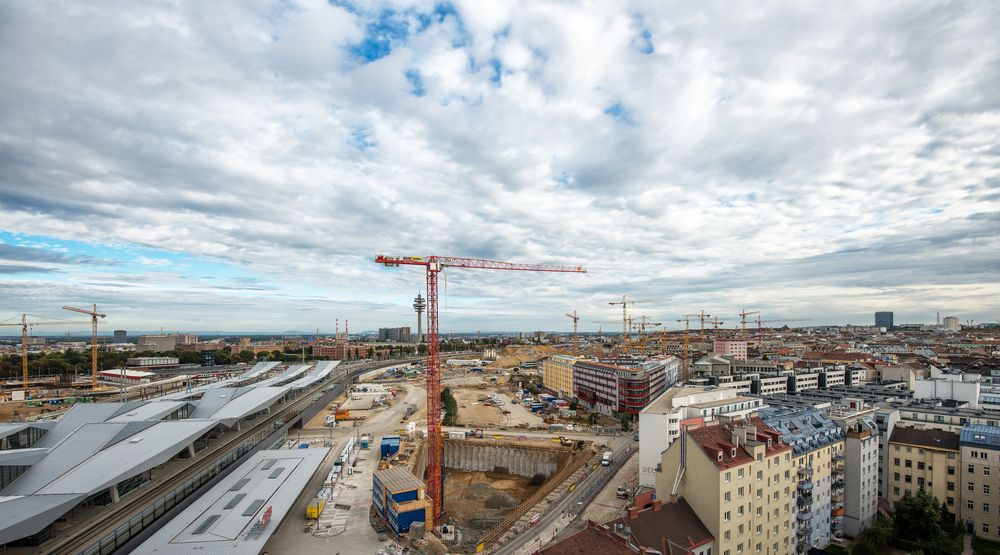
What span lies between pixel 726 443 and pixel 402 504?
22.5 m

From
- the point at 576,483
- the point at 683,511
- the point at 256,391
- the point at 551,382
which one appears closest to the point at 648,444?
the point at 576,483

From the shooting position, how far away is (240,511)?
32.4m

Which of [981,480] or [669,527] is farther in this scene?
[981,480]

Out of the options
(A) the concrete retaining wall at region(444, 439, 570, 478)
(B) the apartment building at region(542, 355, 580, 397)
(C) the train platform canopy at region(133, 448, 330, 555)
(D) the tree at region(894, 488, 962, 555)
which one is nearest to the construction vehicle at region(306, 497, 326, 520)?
(C) the train platform canopy at region(133, 448, 330, 555)

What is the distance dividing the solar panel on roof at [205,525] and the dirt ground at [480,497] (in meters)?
20.0

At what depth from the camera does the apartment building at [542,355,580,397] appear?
103 meters

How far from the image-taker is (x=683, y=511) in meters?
29.9

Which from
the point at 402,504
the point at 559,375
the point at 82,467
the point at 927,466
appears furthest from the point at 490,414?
the point at 82,467

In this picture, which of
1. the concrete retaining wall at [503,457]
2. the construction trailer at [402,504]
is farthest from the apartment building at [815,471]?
the concrete retaining wall at [503,457]

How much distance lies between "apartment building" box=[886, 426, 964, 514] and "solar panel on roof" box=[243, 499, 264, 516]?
49.8 meters

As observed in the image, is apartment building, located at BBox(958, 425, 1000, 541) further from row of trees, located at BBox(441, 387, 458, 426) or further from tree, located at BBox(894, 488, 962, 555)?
row of trees, located at BBox(441, 387, 458, 426)

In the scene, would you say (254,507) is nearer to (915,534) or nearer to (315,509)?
(315,509)

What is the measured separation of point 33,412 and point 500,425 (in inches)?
2919

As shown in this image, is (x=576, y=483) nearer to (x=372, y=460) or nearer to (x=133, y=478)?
(x=372, y=460)
